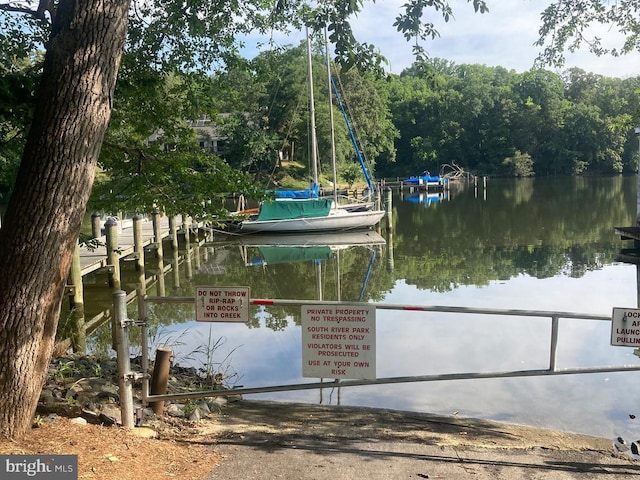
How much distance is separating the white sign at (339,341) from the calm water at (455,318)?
2748mm

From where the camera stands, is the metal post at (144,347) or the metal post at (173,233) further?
the metal post at (173,233)

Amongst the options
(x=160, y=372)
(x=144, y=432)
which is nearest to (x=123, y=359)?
(x=144, y=432)

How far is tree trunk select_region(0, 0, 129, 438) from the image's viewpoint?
4035 millimetres

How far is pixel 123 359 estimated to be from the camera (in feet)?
16.0

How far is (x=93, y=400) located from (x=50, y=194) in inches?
87.6

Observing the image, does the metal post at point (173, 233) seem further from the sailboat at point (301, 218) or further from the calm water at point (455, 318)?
the sailboat at point (301, 218)

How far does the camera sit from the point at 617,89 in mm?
92125

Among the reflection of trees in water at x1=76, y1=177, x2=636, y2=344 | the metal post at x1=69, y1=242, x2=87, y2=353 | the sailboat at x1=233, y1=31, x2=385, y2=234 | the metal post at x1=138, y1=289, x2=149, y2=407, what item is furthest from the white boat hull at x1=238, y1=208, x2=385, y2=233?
the metal post at x1=138, y1=289, x2=149, y2=407

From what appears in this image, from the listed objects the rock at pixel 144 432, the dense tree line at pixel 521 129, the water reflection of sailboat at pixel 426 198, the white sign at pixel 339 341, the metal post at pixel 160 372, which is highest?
the dense tree line at pixel 521 129

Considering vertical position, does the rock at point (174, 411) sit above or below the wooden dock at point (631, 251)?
below

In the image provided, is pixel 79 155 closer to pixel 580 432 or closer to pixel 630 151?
pixel 580 432

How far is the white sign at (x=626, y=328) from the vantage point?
4.92m

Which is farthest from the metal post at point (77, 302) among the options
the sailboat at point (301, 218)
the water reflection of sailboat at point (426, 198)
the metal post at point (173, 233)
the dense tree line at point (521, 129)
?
the dense tree line at point (521, 129)

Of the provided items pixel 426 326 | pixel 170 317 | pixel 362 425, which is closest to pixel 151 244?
pixel 170 317
